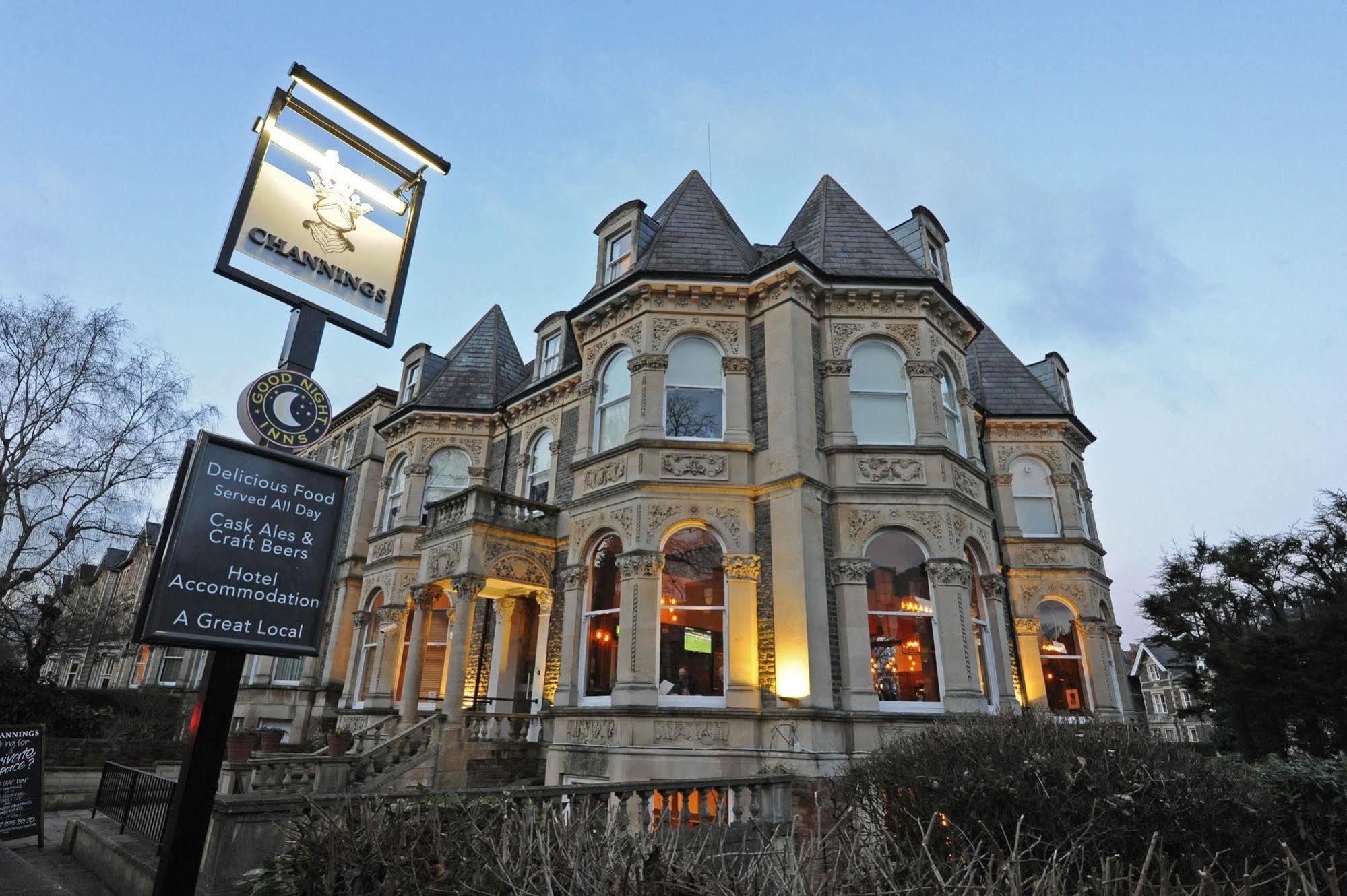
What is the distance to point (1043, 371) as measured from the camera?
24.4 m

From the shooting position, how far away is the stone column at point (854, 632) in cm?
1298

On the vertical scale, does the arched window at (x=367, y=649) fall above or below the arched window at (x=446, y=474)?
below

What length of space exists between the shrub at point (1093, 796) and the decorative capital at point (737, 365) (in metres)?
9.68

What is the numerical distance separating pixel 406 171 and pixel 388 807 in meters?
5.32

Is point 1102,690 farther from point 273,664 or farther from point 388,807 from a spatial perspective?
point 273,664

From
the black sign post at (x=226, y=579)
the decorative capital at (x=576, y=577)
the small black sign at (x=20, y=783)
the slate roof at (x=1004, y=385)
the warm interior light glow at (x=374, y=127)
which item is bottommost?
the small black sign at (x=20, y=783)

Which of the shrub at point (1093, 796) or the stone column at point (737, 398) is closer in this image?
the shrub at point (1093, 796)

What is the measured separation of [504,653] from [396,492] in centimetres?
784

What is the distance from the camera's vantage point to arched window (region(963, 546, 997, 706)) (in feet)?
47.5

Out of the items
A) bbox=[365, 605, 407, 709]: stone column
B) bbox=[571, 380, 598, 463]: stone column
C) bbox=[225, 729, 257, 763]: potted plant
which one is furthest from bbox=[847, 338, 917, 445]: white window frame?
bbox=[225, 729, 257, 763]: potted plant

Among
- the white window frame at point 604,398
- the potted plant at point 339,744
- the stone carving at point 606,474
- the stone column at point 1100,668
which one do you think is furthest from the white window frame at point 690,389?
the stone column at point 1100,668

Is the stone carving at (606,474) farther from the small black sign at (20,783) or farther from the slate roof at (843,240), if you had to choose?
the small black sign at (20,783)

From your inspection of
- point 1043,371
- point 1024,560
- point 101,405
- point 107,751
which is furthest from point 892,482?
point 101,405

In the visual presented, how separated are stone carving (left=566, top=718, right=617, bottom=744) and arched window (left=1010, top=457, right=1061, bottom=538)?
1375cm
